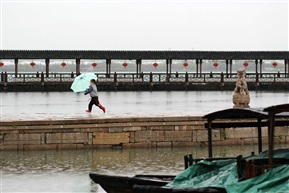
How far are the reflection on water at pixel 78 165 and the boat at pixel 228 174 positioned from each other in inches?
129

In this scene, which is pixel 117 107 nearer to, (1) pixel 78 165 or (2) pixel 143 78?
(1) pixel 78 165

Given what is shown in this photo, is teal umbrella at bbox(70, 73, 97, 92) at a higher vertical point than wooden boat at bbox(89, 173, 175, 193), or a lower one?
higher

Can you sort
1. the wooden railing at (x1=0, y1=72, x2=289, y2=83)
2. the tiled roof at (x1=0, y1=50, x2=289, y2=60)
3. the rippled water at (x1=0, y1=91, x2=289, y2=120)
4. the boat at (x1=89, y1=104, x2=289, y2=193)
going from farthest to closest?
the tiled roof at (x1=0, y1=50, x2=289, y2=60) < the wooden railing at (x1=0, y1=72, x2=289, y2=83) < the rippled water at (x1=0, y1=91, x2=289, y2=120) < the boat at (x1=89, y1=104, x2=289, y2=193)

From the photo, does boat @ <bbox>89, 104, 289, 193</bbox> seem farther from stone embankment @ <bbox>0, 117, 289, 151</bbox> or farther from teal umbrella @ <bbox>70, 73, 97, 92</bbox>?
teal umbrella @ <bbox>70, 73, 97, 92</bbox>

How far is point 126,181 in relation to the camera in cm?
1628

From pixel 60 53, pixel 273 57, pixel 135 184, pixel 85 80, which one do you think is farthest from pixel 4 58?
pixel 135 184

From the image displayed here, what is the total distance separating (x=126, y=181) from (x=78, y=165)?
7.29 metres

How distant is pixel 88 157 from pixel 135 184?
8948mm

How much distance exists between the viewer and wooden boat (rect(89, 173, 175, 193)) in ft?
51.6

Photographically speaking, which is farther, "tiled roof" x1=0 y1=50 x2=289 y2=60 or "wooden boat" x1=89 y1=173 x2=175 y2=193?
"tiled roof" x1=0 y1=50 x2=289 y2=60

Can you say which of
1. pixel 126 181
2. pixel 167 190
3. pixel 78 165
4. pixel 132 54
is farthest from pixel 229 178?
pixel 132 54

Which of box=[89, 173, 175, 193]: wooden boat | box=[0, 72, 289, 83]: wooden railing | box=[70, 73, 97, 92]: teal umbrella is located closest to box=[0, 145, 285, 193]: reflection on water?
box=[89, 173, 175, 193]: wooden boat

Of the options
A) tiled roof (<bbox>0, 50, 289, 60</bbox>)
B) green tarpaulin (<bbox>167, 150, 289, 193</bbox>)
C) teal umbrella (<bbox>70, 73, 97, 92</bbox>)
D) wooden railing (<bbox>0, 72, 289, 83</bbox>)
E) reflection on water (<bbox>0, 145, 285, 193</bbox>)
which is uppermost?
tiled roof (<bbox>0, 50, 289, 60</bbox>)

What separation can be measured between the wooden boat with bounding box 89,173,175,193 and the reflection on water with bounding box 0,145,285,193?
2.39 metres
